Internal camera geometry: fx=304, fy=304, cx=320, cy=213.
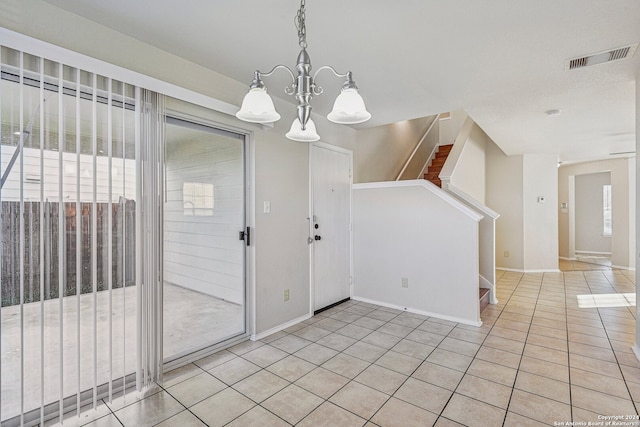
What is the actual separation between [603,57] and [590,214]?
774cm

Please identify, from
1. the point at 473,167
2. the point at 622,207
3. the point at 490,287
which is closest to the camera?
the point at 490,287

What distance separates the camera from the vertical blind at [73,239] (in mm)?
1627

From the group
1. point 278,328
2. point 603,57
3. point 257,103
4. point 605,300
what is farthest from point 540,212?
point 257,103

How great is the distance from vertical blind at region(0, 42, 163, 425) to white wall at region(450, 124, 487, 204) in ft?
13.4

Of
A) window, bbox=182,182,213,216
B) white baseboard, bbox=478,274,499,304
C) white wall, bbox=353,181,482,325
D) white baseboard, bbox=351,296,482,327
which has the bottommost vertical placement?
white baseboard, bbox=351,296,482,327

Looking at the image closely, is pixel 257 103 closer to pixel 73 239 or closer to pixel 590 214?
pixel 73 239

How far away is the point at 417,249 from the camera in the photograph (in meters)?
3.69

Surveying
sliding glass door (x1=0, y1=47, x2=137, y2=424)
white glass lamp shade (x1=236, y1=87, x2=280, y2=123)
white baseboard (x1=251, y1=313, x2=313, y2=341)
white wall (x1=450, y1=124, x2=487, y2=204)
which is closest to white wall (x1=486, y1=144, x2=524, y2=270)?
white wall (x1=450, y1=124, x2=487, y2=204)

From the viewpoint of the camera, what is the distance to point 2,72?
1.60m

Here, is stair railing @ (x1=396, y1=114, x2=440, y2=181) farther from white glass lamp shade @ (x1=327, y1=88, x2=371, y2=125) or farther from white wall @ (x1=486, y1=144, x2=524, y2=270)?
white glass lamp shade @ (x1=327, y1=88, x2=371, y2=125)

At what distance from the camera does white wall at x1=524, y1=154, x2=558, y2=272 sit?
6074 mm

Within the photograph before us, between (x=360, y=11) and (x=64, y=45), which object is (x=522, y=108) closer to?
(x=360, y=11)

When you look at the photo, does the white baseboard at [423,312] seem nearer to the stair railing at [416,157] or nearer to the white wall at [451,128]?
the stair railing at [416,157]

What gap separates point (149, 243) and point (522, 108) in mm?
4030
